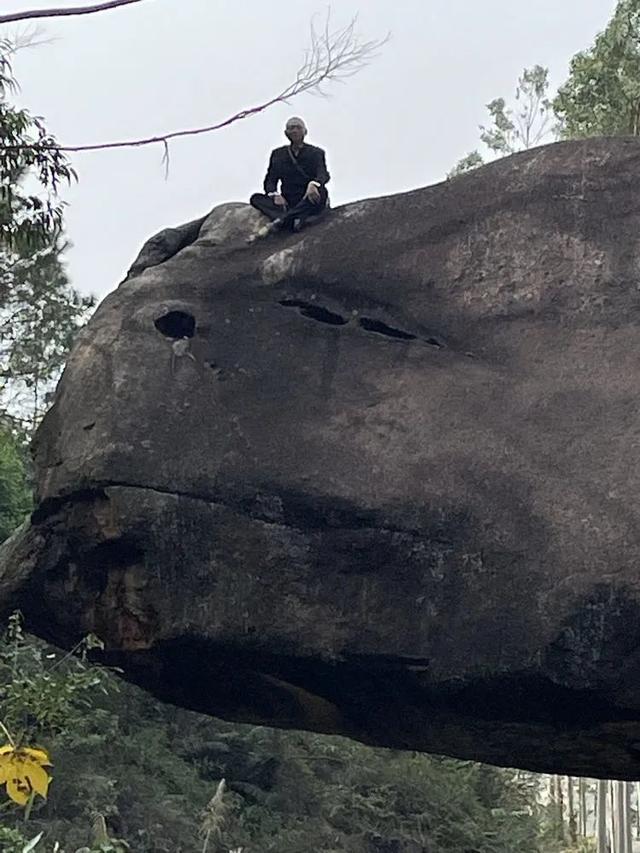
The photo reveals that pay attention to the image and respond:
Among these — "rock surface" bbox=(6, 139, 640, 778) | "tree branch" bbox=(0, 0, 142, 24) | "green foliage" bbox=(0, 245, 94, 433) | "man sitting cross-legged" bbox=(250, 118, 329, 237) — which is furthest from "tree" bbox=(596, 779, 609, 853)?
"tree branch" bbox=(0, 0, 142, 24)

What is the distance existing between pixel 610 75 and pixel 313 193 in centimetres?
862

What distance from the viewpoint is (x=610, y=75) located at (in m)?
13.9

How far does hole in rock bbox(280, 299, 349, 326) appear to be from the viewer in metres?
5.99

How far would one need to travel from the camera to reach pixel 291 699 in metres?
5.81

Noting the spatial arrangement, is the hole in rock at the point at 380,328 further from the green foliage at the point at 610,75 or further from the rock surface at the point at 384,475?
the green foliage at the point at 610,75

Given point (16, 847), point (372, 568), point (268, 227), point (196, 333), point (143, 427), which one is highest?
point (268, 227)

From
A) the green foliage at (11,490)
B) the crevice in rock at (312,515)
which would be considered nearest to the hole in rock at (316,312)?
the crevice in rock at (312,515)

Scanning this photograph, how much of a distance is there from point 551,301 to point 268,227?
1.42 metres

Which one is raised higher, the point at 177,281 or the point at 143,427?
the point at 177,281

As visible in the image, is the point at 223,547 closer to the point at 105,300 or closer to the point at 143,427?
the point at 143,427

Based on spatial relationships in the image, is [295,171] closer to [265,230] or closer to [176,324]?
[265,230]

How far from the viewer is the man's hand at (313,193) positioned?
20.6 ft

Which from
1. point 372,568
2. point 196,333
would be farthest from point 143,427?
point 372,568

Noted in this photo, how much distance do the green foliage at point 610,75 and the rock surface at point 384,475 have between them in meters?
7.96
